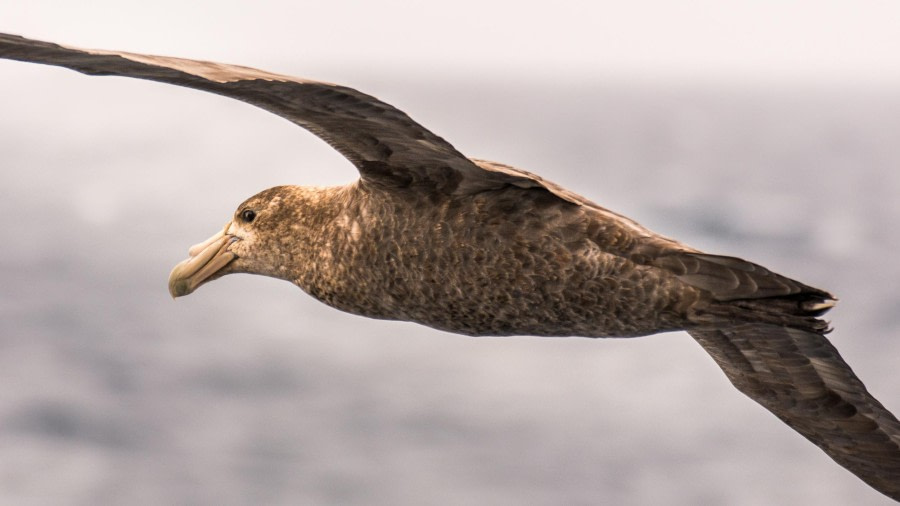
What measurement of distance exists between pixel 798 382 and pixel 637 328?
7.75 feet

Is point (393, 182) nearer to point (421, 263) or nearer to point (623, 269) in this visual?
point (421, 263)

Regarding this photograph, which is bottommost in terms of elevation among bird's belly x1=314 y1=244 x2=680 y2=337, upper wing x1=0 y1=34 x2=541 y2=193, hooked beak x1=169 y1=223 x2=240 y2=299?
hooked beak x1=169 y1=223 x2=240 y2=299

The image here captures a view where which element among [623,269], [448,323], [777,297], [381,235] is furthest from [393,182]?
[777,297]

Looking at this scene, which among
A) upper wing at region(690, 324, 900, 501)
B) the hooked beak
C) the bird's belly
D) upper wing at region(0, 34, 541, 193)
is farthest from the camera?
upper wing at region(690, 324, 900, 501)

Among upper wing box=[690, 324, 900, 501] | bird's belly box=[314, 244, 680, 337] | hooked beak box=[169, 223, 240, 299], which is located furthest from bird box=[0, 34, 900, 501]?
upper wing box=[690, 324, 900, 501]

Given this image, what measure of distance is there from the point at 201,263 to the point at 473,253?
→ 237cm

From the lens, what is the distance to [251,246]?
9.10 meters

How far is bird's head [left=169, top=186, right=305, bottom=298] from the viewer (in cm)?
887

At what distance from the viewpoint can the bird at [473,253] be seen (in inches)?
290

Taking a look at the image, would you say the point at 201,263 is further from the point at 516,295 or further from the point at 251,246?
the point at 516,295

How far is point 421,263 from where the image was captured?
26.2 feet

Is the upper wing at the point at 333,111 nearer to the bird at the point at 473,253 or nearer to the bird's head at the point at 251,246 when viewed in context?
the bird at the point at 473,253

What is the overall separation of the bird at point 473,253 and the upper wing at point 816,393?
70.9 inches

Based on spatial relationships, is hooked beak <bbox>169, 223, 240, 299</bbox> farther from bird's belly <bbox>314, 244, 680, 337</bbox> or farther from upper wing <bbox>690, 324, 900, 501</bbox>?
upper wing <bbox>690, 324, 900, 501</bbox>
